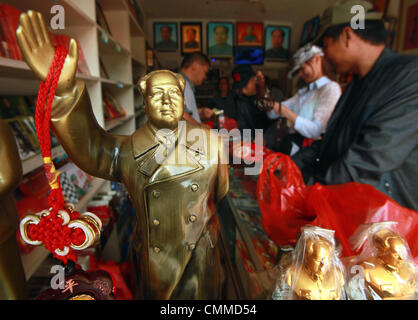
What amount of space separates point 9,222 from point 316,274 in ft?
2.59

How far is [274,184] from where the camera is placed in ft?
3.33

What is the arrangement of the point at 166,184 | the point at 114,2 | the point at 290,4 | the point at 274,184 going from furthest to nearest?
A: the point at 290,4 < the point at 114,2 < the point at 274,184 < the point at 166,184

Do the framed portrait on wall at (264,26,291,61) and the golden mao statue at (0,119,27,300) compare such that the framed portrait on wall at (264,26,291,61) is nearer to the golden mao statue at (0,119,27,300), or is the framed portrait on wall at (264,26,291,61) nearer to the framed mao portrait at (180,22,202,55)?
the framed mao portrait at (180,22,202,55)

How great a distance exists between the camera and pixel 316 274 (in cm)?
56

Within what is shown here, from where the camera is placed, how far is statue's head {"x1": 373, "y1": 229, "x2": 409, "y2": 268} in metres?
0.57

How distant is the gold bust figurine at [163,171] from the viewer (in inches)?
23.1

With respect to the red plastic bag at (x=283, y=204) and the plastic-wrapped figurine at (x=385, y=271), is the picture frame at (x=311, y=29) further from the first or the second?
the plastic-wrapped figurine at (x=385, y=271)

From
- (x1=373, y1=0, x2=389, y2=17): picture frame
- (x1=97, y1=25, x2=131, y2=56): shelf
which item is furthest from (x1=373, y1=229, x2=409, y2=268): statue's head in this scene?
(x1=373, y1=0, x2=389, y2=17): picture frame
